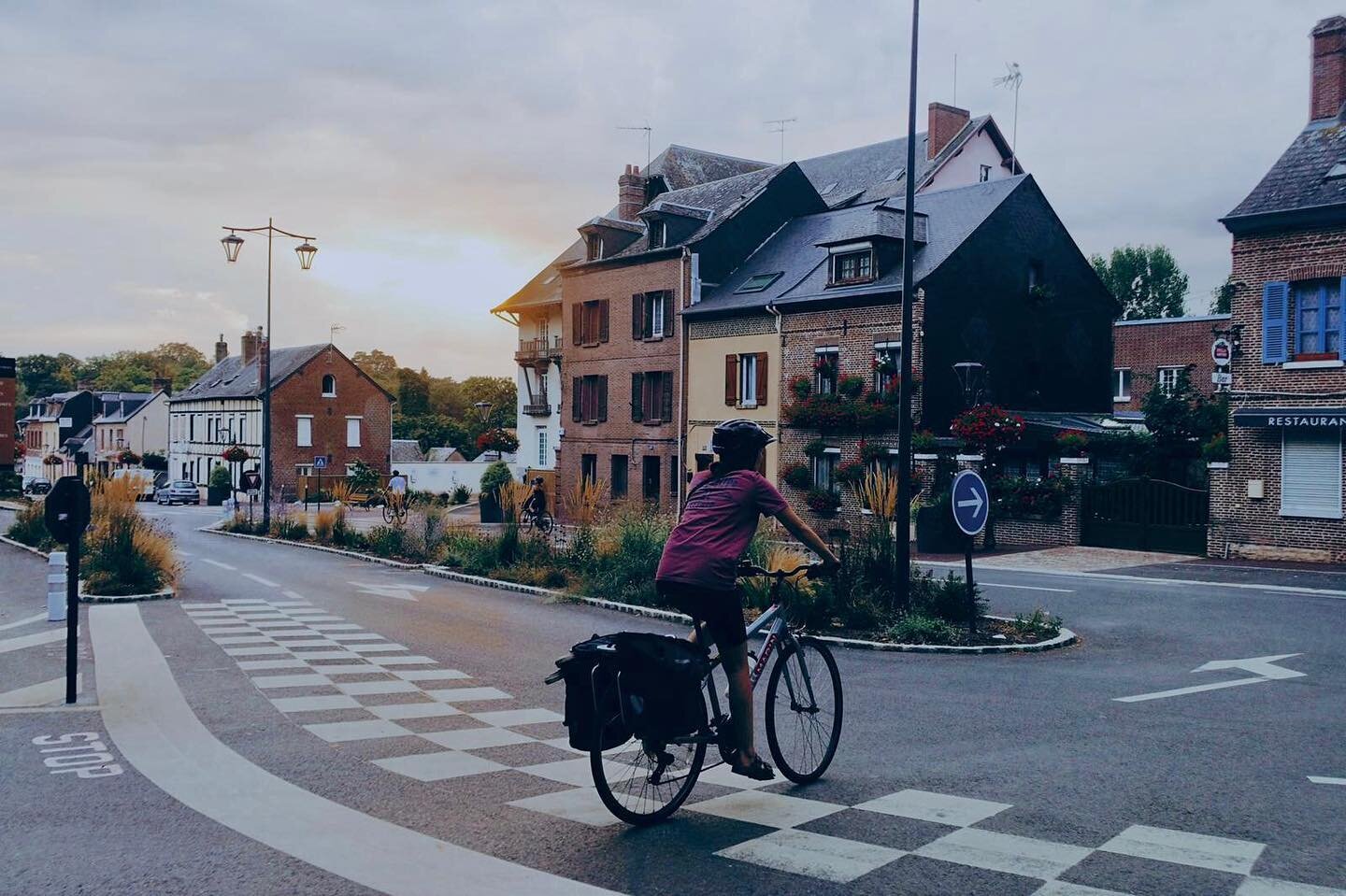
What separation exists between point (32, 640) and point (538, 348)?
125ft

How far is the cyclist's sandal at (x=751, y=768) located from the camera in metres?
5.88

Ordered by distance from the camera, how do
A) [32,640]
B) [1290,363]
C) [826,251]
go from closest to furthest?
1. [32,640]
2. [1290,363]
3. [826,251]

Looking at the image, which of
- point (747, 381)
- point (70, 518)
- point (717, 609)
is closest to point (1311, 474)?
point (747, 381)

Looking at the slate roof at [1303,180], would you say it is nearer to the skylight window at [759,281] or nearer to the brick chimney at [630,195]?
the skylight window at [759,281]

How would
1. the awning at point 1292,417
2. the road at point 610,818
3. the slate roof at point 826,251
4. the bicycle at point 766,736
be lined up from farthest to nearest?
the slate roof at point 826,251, the awning at point 1292,417, the bicycle at point 766,736, the road at point 610,818

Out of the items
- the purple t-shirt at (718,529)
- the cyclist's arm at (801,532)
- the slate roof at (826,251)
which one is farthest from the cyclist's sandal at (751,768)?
the slate roof at (826,251)

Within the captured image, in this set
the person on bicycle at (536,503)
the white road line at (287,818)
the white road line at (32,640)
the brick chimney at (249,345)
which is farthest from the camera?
the brick chimney at (249,345)

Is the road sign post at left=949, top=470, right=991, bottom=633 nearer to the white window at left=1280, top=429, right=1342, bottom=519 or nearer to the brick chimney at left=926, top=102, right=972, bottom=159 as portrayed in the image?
the white window at left=1280, top=429, right=1342, bottom=519

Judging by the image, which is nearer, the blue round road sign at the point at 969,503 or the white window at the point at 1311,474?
the blue round road sign at the point at 969,503

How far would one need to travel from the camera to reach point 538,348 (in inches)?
1984

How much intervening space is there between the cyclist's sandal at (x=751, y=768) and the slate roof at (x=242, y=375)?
213ft

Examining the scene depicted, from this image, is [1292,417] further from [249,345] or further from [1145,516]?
[249,345]

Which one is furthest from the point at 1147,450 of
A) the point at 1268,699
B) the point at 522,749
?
the point at 522,749

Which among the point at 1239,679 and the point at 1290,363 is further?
the point at 1290,363
